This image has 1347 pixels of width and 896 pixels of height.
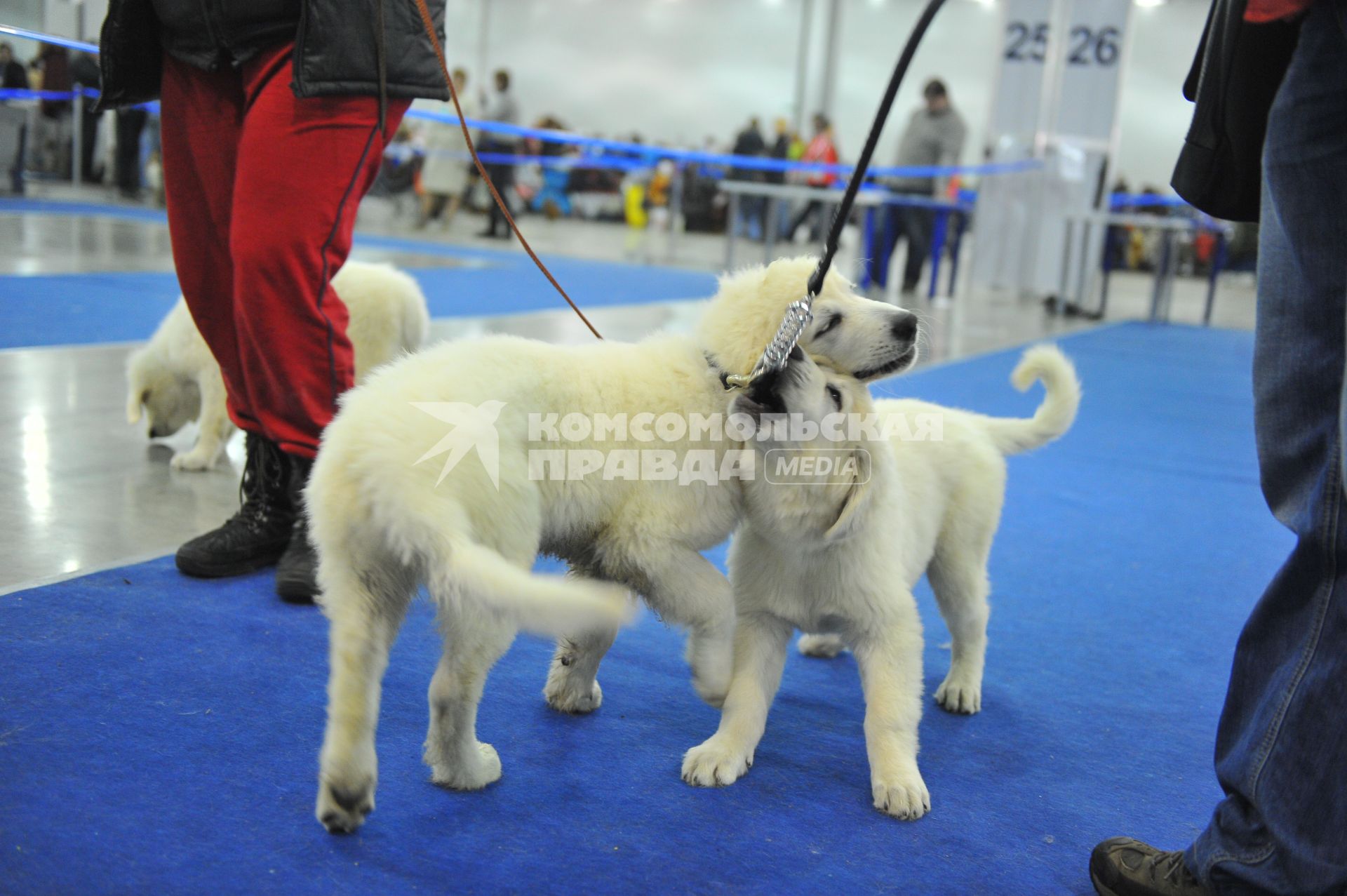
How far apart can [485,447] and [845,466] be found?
0.63 m

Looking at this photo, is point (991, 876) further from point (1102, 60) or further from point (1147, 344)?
point (1102, 60)

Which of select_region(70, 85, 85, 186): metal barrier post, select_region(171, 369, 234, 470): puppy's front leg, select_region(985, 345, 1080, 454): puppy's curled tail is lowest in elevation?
select_region(171, 369, 234, 470): puppy's front leg

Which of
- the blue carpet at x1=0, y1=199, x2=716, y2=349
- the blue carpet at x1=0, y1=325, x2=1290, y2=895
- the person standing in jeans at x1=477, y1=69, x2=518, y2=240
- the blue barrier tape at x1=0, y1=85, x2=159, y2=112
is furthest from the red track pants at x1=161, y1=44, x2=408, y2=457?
the person standing in jeans at x1=477, y1=69, x2=518, y2=240

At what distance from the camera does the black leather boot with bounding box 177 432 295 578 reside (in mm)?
2582

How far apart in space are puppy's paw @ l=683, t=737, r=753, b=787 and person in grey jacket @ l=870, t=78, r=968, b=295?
30.4ft

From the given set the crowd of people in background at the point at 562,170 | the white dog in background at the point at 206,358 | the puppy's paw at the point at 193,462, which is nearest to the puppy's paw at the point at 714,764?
the white dog in background at the point at 206,358

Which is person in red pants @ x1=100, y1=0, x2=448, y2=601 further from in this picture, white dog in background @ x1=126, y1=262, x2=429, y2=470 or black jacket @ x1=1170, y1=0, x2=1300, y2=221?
black jacket @ x1=1170, y1=0, x2=1300, y2=221

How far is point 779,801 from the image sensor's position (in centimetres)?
182

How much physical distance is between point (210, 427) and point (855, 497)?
252cm

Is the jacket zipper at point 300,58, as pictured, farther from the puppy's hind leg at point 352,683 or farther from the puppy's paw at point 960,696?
the puppy's paw at point 960,696

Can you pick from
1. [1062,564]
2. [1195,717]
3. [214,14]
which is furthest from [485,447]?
[1062,564]

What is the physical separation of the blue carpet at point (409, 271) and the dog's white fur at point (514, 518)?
3962mm

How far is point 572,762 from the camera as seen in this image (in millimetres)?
1881

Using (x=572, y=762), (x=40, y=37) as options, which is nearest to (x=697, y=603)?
(x=572, y=762)
